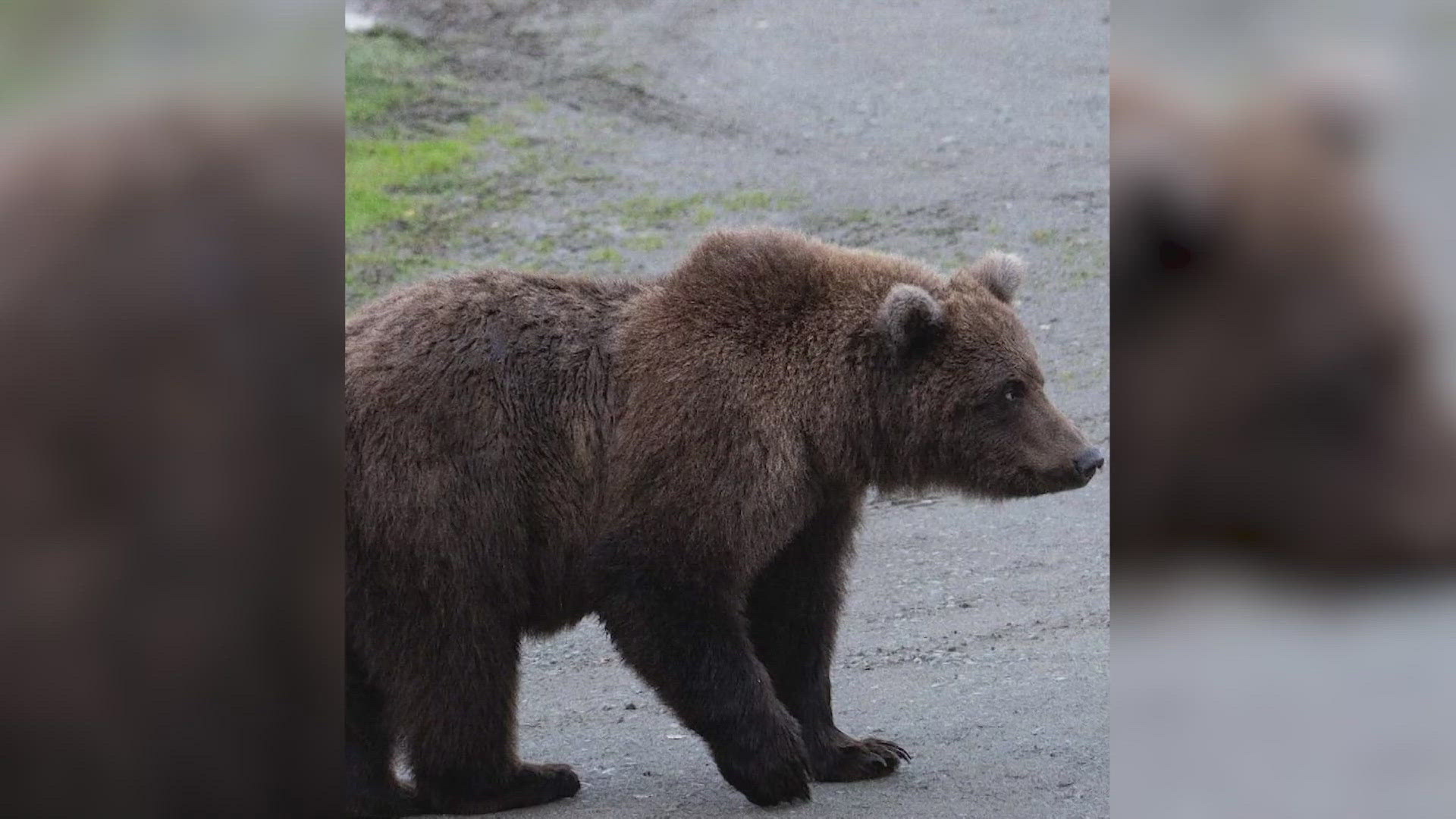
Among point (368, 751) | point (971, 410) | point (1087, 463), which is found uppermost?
point (971, 410)

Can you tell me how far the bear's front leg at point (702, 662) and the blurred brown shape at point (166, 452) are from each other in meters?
2.64

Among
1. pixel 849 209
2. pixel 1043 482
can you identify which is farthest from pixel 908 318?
pixel 849 209

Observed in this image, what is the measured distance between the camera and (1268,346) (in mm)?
1819

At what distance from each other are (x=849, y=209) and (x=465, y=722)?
8247 millimetres

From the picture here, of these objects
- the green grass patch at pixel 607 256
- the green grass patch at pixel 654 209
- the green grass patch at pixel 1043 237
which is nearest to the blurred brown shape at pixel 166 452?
the green grass patch at pixel 607 256

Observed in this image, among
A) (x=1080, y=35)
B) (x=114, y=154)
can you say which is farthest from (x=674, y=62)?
(x=114, y=154)

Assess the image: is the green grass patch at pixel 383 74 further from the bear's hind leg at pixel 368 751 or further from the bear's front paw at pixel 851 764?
the bear's front paw at pixel 851 764

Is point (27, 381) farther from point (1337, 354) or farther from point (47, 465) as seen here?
point (1337, 354)

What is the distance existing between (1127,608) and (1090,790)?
3.78m

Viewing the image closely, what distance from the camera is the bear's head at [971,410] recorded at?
5320 mm

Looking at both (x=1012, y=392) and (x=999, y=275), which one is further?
(x=999, y=275)

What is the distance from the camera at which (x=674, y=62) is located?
50.7 ft

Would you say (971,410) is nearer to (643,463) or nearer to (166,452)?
(643,463)

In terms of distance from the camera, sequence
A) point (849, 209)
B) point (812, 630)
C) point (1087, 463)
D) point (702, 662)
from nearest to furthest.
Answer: point (702, 662) → point (1087, 463) → point (812, 630) → point (849, 209)
